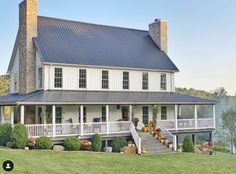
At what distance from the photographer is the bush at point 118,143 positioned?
22.4m

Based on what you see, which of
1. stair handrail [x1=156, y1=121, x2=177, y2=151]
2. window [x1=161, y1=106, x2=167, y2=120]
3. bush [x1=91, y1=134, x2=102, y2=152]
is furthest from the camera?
window [x1=161, y1=106, x2=167, y2=120]

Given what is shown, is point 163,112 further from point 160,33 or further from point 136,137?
point 160,33

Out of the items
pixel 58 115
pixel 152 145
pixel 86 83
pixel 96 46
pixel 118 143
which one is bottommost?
pixel 152 145

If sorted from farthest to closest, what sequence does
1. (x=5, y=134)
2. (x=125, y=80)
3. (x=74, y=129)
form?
1. (x=125, y=80)
2. (x=74, y=129)
3. (x=5, y=134)

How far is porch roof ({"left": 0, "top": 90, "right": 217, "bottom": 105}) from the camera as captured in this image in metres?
21.3

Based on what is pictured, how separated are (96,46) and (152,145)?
10.1 metres

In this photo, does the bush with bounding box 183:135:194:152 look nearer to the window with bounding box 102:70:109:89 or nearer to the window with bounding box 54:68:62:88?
the window with bounding box 102:70:109:89

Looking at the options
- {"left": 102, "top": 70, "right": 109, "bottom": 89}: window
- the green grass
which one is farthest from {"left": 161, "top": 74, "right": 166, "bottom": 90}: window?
the green grass

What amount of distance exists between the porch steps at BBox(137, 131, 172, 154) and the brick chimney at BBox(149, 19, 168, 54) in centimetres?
1130

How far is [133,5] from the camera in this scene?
1227 inches

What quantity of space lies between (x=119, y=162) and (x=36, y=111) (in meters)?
9.33

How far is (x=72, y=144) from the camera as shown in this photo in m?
20.4

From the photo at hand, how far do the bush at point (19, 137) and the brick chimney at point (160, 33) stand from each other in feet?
57.4

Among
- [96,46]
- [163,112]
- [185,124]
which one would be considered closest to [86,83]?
[96,46]
